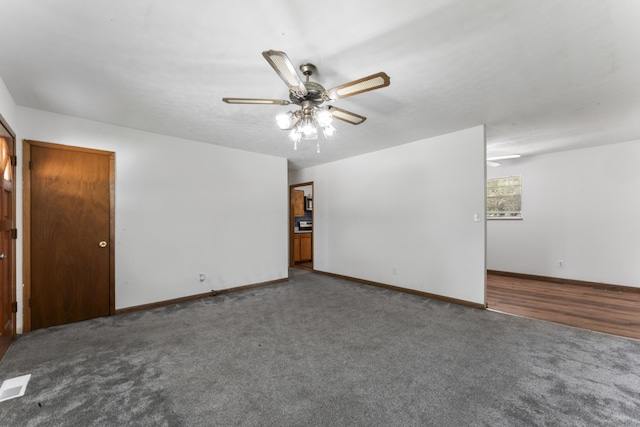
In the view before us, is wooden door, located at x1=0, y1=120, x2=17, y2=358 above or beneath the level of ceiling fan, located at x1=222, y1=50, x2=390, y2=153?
beneath

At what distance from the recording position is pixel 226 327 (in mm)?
3064

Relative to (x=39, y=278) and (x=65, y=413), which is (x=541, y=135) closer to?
(x=65, y=413)

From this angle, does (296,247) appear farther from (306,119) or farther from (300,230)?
(306,119)

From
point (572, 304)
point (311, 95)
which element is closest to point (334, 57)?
point (311, 95)

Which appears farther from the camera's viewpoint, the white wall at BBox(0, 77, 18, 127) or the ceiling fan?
the white wall at BBox(0, 77, 18, 127)

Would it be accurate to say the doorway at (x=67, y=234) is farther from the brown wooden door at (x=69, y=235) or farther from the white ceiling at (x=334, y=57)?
the white ceiling at (x=334, y=57)

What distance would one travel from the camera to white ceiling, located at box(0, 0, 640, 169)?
1.62 metres

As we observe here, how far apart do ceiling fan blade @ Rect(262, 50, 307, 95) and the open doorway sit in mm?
4900

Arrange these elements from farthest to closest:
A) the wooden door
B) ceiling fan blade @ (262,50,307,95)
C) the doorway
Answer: the doorway → the wooden door → ceiling fan blade @ (262,50,307,95)

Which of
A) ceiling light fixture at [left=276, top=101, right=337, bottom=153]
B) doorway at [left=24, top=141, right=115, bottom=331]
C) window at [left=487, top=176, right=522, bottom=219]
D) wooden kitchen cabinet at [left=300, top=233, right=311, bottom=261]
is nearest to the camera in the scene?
ceiling light fixture at [left=276, top=101, right=337, bottom=153]

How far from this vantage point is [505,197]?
579 centimetres

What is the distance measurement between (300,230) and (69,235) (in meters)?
5.25

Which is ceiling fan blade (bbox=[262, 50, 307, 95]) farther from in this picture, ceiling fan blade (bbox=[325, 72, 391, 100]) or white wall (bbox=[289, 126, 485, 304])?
white wall (bbox=[289, 126, 485, 304])

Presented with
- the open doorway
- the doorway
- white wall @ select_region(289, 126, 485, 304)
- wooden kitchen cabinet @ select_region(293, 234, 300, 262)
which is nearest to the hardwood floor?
white wall @ select_region(289, 126, 485, 304)
